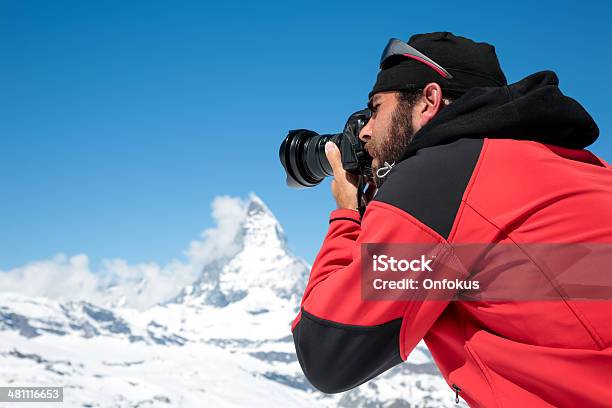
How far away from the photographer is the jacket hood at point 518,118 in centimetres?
186

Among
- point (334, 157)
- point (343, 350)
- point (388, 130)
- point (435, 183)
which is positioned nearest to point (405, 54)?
point (388, 130)

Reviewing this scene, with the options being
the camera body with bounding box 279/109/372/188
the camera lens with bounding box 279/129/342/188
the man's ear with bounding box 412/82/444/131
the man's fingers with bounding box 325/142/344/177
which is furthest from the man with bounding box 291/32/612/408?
the camera lens with bounding box 279/129/342/188

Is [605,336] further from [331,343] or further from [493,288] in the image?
[331,343]

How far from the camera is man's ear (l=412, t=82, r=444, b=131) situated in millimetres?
2143

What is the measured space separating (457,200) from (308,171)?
4.67ft

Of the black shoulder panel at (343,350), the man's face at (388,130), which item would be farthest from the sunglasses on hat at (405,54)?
the black shoulder panel at (343,350)

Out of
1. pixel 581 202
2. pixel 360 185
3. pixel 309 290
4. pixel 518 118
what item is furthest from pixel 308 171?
pixel 581 202

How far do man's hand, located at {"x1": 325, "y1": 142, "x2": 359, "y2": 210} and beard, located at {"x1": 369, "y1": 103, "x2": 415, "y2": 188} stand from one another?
0.47ft

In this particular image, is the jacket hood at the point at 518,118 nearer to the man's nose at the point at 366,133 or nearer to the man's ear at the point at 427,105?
the man's ear at the point at 427,105

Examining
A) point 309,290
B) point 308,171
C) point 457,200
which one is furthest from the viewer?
point 308,171

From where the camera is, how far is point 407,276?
177 centimetres

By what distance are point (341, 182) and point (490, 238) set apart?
A: 0.87 meters

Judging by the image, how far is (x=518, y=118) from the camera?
1.86 metres

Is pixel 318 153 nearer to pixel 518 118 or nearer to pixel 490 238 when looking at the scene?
pixel 518 118
